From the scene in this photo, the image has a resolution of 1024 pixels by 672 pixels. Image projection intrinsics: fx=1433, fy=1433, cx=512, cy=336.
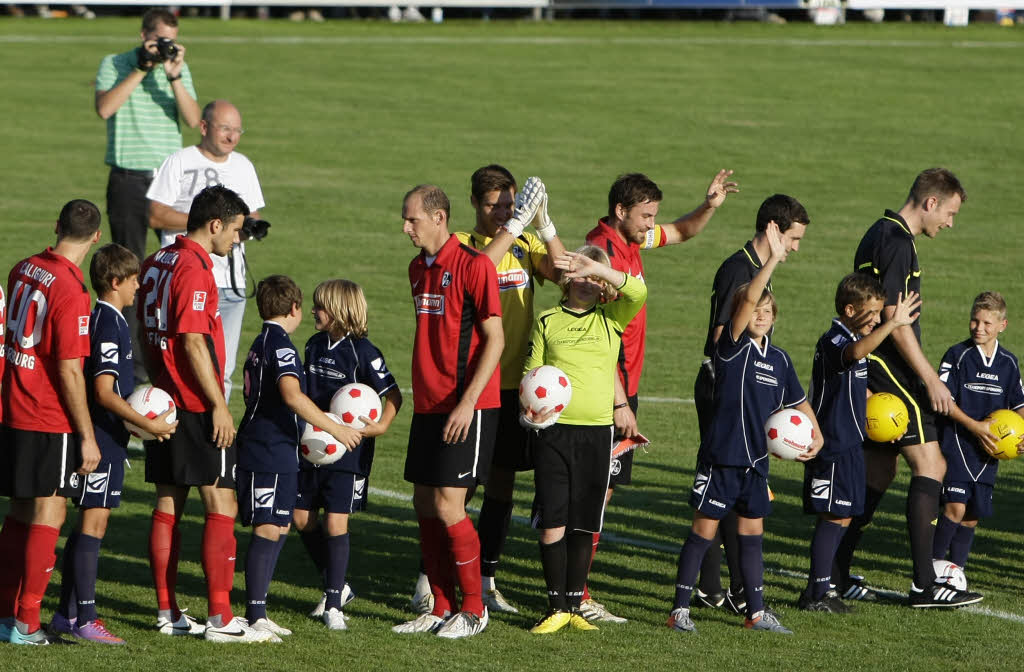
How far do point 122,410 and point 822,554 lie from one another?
379 centimetres

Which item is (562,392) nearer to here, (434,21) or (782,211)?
(782,211)

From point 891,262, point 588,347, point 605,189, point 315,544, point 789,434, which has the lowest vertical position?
point 315,544

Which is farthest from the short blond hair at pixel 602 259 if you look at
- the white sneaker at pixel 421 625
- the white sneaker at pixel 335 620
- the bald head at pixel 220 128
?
the bald head at pixel 220 128

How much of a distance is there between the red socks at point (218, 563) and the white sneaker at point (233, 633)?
32 millimetres

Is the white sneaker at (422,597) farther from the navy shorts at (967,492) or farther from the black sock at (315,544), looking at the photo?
the navy shorts at (967,492)

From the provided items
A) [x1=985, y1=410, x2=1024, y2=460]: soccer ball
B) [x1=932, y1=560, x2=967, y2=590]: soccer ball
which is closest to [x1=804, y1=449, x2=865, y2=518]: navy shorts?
[x1=932, y1=560, x2=967, y2=590]: soccer ball

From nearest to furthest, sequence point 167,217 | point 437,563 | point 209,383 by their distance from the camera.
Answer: point 209,383 < point 437,563 < point 167,217

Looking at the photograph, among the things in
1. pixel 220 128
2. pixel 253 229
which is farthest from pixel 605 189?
pixel 253 229

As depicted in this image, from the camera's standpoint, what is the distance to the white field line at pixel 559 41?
36688mm

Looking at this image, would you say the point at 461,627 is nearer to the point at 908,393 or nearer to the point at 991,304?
the point at 908,393

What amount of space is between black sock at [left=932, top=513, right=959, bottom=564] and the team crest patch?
188 inches

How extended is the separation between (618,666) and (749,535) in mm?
1144

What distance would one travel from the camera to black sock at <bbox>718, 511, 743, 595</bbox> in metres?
7.89

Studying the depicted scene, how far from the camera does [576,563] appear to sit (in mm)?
7438
